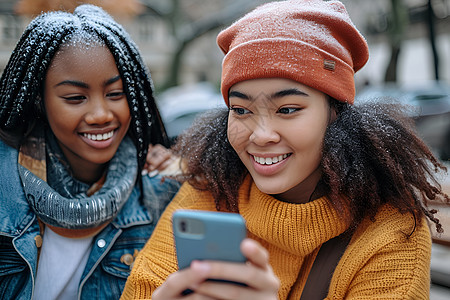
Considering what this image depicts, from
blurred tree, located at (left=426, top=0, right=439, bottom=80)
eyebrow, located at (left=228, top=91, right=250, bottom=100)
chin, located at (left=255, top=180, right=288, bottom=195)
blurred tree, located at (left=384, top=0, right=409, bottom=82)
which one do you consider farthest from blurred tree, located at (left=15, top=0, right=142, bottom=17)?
blurred tree, located at (left=384, top=0, right=409, bottom=82)

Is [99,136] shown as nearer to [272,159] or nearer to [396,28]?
[272,159]

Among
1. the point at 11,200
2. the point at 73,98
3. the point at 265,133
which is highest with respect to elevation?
the point at 73,98

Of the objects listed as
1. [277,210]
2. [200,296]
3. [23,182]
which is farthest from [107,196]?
[200,296]

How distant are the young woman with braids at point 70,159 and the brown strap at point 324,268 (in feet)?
2.77

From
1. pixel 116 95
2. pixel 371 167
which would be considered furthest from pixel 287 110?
pixel 116 95

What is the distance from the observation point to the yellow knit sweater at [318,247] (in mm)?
1492

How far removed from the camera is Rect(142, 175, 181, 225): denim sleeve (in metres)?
2.18

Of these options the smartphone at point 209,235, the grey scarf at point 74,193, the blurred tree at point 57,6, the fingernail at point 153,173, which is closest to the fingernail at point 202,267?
the smartphone at point 209,235

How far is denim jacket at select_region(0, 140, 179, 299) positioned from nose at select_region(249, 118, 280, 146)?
777mm

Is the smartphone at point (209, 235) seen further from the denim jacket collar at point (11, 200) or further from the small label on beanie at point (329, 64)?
the denim jacket collar at point (11, 200)

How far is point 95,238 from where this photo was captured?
203 cm

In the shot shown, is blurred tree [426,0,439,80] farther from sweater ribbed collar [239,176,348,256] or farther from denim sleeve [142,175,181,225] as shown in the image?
sweater ribbed collar [239,176,348,256]

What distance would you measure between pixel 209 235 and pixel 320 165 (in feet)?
2.39

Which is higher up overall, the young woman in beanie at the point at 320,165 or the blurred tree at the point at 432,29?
the blurred tree at the point at 432,29
